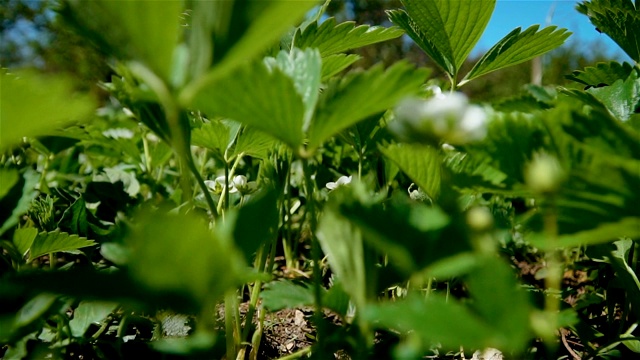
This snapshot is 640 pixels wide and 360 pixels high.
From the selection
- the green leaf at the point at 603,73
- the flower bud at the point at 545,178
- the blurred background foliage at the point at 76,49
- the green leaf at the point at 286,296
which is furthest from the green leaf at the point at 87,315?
the blurred background foliage at the point at 76,49

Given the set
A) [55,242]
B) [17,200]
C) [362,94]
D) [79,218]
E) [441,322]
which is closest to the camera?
[441,322]

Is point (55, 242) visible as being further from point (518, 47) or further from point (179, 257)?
point (518, 47)

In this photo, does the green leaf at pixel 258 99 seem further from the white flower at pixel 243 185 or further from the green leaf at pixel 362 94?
the white flower at pixel 243 185

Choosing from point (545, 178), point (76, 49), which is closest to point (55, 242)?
point (545, 178)

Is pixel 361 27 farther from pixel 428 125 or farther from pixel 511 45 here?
pixel 428 125

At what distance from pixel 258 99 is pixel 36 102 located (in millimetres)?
147

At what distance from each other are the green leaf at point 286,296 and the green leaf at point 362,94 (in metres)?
0.13

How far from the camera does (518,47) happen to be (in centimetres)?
76

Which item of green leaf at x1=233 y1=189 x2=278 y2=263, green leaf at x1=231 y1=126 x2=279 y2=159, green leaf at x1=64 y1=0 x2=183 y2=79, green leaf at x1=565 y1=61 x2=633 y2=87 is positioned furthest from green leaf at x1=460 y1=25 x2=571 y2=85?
green leaf at x1=64 y1=0 x2=183 y2=79

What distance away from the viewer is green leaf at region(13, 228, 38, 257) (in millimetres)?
633

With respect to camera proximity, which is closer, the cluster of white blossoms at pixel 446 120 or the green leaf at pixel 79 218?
the cluster of white blossoms at pixel 446 120

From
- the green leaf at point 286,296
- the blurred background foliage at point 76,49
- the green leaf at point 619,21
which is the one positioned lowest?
the blurred background foliage at point 76,49

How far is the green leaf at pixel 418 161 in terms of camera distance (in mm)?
492

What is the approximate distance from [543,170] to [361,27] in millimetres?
412
